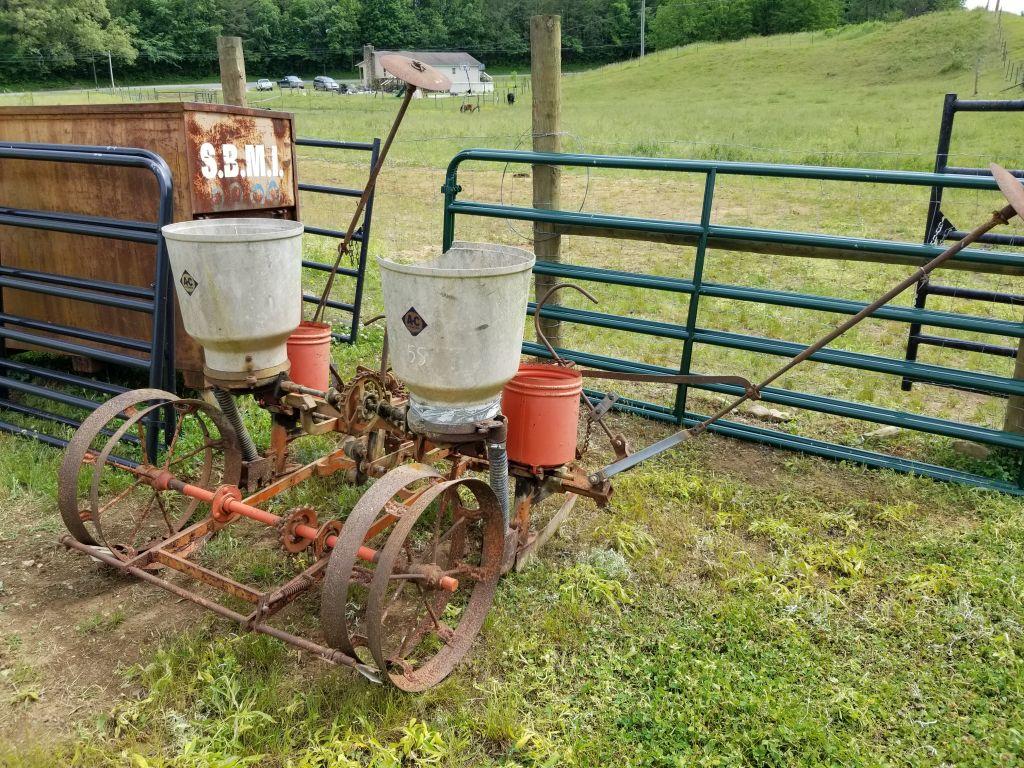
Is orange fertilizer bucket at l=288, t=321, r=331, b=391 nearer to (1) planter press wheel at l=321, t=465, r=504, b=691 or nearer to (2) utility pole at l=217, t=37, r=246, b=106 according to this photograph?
(1) planter press wheel at l=321, t=465, r=504, b=691

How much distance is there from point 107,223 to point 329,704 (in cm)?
295

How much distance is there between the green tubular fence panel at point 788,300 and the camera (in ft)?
13.3

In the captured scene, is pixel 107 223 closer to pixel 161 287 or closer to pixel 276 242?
pixel 161 287

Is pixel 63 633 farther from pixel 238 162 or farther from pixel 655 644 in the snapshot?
pixel 238 162

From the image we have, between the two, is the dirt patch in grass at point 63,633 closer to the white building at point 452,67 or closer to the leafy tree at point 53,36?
the leafy tree at point 53,36

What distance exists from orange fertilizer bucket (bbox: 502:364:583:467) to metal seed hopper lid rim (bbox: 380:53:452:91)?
4.39 feet

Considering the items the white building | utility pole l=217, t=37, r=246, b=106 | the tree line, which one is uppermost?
the tree line

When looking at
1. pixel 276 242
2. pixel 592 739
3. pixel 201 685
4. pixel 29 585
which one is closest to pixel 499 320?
pixel 276 242

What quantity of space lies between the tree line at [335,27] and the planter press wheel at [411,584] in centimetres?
6577

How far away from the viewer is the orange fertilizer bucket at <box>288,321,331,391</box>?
4086 mm

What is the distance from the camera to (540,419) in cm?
325

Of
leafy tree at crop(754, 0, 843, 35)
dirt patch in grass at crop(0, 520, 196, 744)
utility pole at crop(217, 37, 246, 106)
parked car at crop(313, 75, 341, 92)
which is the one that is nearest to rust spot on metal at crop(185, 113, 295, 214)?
dirt patch in grass at crop(0, 520, 196, 744)

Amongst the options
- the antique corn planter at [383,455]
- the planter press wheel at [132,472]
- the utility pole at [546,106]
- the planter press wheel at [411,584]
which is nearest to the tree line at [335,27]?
the utility pole at [546,106]

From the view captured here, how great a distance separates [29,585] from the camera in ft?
10.5
